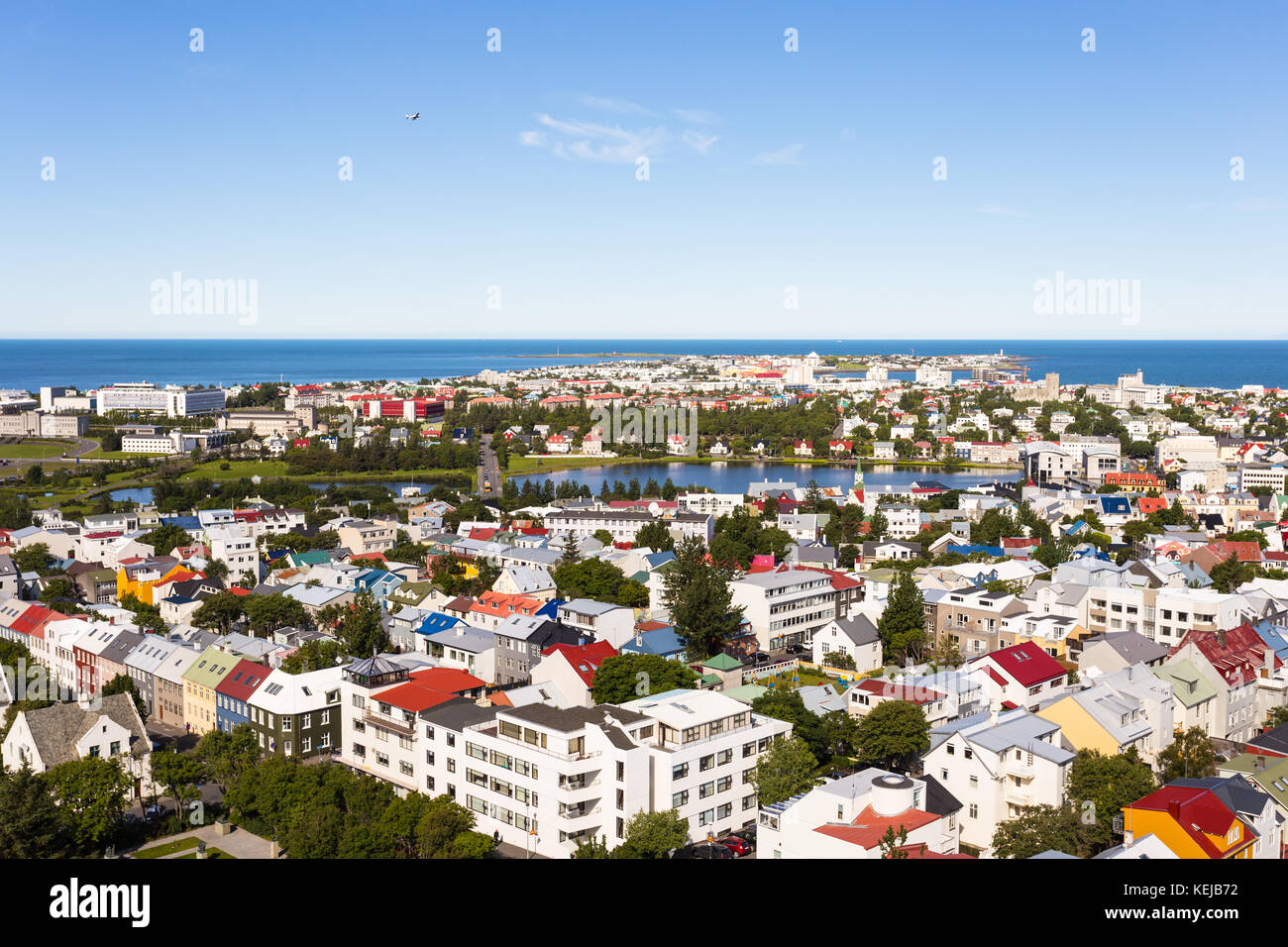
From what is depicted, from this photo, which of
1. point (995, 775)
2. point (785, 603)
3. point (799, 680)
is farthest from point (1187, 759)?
point (785, 603)

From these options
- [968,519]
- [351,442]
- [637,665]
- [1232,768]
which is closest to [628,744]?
[637,665]

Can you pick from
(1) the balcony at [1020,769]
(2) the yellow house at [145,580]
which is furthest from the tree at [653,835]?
(2) the yellow house at [145,580]

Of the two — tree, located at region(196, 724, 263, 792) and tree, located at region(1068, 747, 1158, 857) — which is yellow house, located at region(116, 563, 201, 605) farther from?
tree, located at region(1068, 747, 1158, 857)

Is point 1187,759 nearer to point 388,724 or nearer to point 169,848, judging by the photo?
point 388,724

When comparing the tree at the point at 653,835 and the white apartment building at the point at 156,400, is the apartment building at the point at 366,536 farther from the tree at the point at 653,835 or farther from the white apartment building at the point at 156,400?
the white apartment building at the point at 156,400
